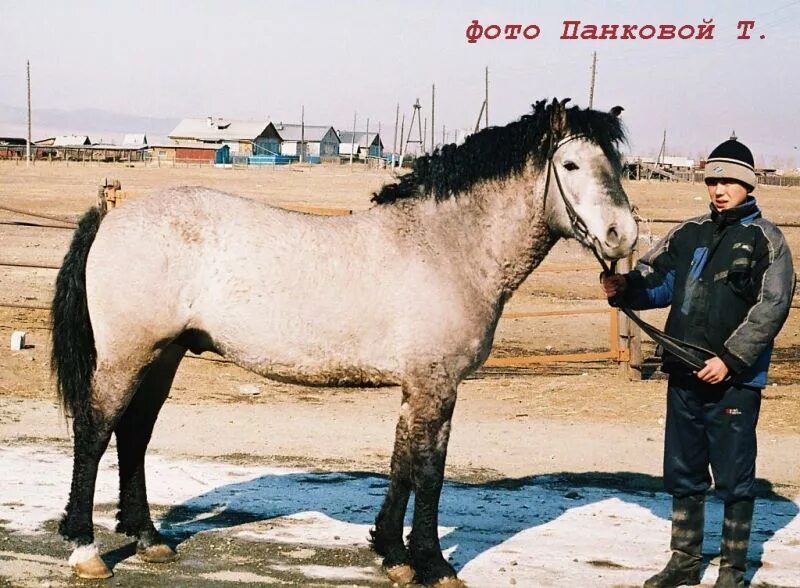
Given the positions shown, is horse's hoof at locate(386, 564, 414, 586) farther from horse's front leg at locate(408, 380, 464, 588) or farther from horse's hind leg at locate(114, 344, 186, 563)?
horse's hind leg at locate(114, 344, 186, 563)

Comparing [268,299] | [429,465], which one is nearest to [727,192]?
[429,465]

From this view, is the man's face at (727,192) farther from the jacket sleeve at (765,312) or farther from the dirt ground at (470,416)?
the dirt ground at (470,416)

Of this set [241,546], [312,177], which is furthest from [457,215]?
[312,177]

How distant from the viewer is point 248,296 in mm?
4672

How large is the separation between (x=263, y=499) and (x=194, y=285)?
199cm

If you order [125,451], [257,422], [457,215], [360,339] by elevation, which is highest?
[457,215]

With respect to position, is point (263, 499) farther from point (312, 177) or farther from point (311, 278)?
point (312, 177)

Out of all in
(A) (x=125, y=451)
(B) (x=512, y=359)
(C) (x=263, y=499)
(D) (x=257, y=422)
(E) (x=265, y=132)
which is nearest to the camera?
(A) (x=125, y=451)

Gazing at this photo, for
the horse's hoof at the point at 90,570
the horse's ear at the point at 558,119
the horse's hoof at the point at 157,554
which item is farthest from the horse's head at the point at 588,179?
the horse's hoof at the point at 90,570

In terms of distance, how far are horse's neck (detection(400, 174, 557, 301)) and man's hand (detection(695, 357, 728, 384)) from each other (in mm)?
972

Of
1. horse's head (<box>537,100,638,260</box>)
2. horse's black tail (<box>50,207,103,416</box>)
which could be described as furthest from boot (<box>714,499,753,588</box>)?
horse's black tail (<box>50,207,103,416</box>)

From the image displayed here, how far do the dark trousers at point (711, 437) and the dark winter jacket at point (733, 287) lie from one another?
10 centimetres

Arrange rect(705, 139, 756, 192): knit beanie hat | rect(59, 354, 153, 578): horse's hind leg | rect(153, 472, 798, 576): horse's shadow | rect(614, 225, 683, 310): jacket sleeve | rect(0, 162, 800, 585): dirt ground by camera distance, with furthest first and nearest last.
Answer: rect(0, 162, 800, 585): dirt ground → rect(153, 472, 798, 576): horse's shadow → rect(614, 225, 683, 310): jacket sleeve → rect(59, 354, 153, 578): horse's hind leg → rect(705, 139, 756, 192): knit beanie hat

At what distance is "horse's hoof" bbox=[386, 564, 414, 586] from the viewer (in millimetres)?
4812
